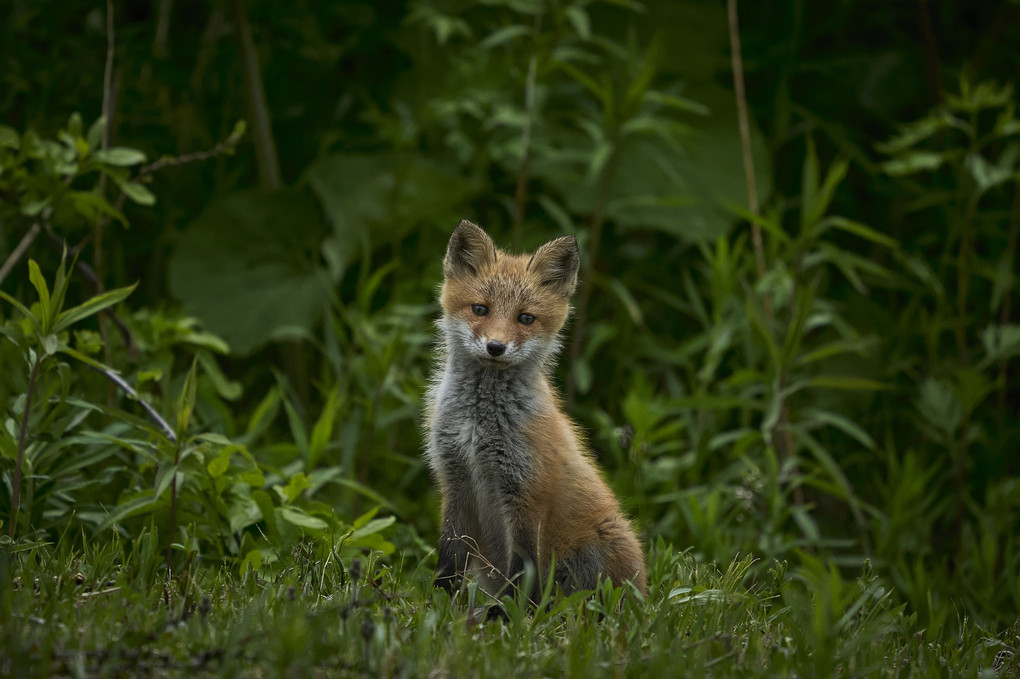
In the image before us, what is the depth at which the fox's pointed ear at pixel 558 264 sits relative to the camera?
4059mm

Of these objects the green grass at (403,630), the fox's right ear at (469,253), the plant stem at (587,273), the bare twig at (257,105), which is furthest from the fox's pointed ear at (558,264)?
the bare twig at (257,105)

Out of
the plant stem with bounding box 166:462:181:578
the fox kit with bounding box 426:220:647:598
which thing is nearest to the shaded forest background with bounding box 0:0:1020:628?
the plant stem with bounding box 166:462:181:578

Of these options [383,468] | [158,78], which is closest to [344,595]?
[383,468]

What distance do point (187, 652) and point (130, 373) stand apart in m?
2.52

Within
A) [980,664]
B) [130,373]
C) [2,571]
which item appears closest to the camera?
[2,571]

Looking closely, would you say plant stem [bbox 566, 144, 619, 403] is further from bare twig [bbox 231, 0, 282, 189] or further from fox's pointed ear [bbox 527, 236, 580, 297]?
bare twig [bbox 231, 0, 282, 189]

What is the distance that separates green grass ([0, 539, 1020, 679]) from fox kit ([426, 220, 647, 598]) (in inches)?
9.0

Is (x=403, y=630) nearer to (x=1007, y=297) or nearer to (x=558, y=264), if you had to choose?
(x=558, y=264)

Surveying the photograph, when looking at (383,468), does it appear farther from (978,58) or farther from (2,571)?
(978,58)

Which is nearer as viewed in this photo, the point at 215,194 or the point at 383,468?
the point at 383,468

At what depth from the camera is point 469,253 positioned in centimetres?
411

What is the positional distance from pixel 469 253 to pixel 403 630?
1834 millimetres

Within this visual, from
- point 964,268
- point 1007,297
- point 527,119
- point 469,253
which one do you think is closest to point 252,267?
point 527,119

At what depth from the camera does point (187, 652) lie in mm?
2465
